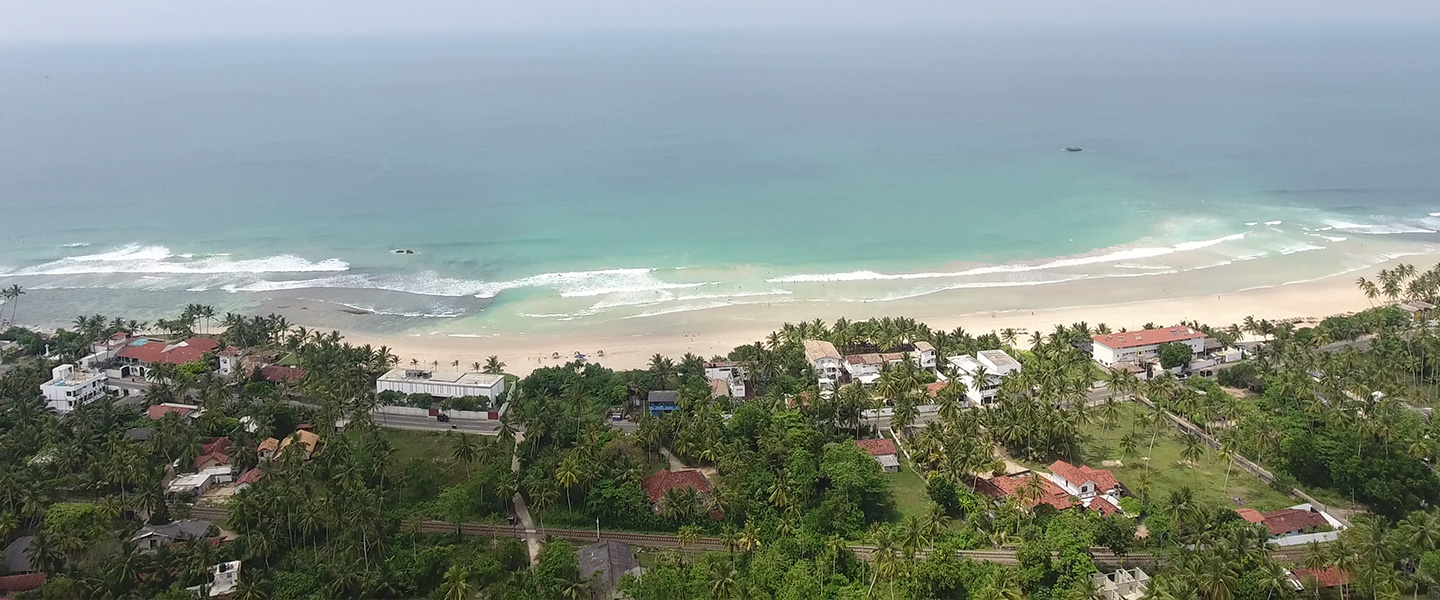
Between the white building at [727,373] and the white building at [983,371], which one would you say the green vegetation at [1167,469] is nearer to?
the white building at [983,371]

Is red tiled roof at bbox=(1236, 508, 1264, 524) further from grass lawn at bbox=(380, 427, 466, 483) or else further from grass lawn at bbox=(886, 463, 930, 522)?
grass lawn at bbox=(380, 427, 466, 483)

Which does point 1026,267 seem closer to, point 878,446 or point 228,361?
point 878,446

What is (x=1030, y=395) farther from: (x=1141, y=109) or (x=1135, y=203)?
(x=1141, y=109)

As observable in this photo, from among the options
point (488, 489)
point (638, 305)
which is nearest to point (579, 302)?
point (638, 305)

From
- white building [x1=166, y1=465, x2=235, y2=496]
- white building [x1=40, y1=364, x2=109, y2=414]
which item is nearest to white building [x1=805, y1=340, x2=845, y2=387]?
white building [x1=166, y1=465, x2=235, y2=496]

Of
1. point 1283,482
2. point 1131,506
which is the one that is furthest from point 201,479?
point 1283,482

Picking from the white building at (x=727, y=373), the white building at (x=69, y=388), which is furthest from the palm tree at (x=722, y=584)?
the white building at (x=69, y=388)
